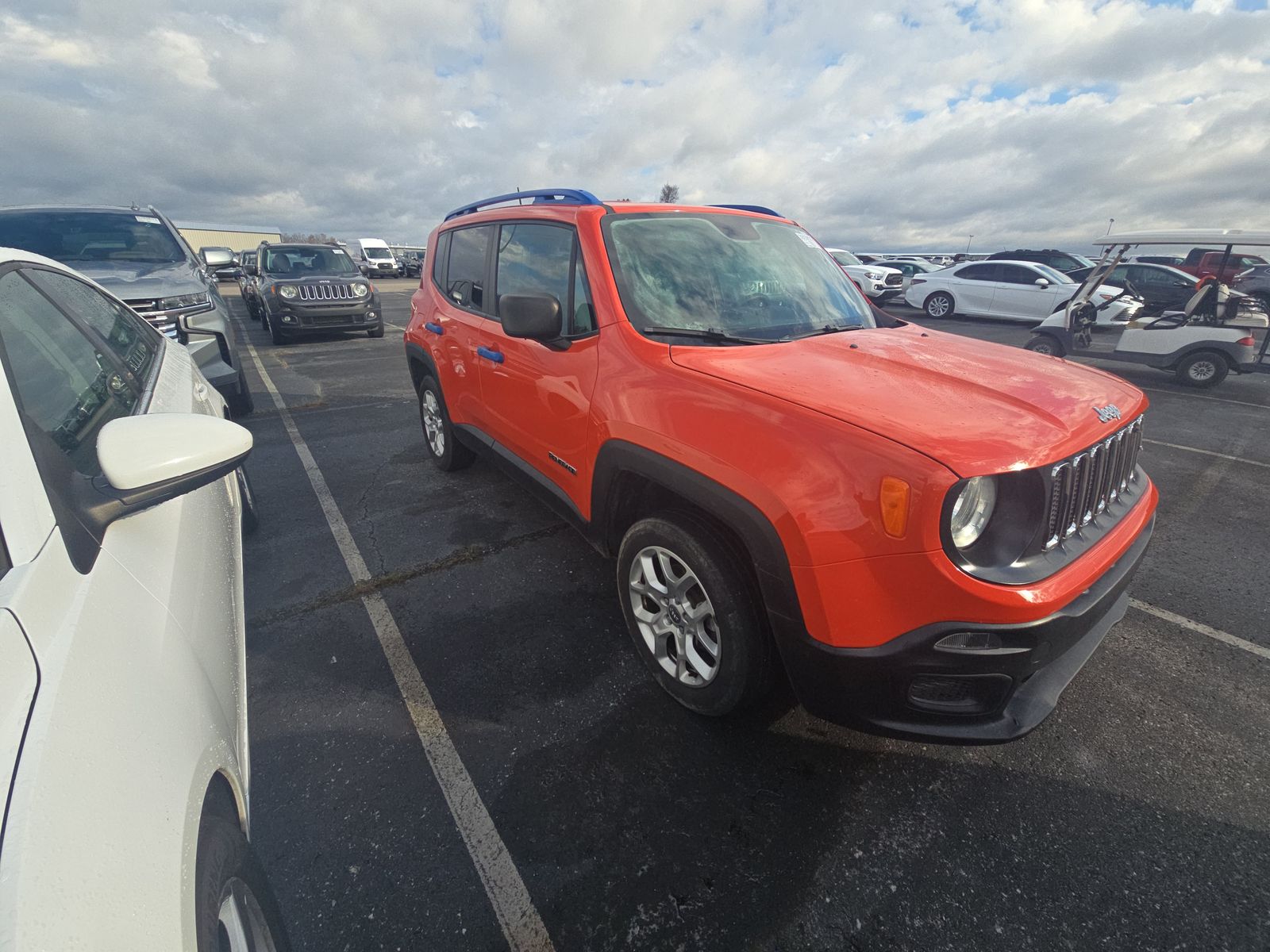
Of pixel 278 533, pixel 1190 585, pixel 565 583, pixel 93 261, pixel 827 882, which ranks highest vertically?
pixel 93 261

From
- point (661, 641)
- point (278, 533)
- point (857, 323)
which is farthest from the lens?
point (278, 533)

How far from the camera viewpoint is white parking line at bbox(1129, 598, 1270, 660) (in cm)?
270

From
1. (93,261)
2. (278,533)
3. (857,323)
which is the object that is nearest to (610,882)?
(857,323)

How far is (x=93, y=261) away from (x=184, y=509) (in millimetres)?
6359

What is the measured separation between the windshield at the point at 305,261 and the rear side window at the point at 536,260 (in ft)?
33.1

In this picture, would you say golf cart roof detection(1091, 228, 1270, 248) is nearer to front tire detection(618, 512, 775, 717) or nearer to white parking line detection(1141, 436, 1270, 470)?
white parking line detection(1141, 436, 1270, 470)

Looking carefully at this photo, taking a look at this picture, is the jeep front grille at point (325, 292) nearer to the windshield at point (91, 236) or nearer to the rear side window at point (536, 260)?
the windshield at point (91, 236)

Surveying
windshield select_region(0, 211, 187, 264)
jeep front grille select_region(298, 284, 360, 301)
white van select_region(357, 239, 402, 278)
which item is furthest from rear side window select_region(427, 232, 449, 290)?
white van select_region(357, 239, 402, 278)

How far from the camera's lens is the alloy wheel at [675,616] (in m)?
2.15

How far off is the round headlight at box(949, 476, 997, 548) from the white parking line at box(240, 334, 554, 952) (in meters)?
1.59

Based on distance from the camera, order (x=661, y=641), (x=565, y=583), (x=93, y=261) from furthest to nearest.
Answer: (x=93, y=261) < (x=565, y=583) < (x=661, y=641)

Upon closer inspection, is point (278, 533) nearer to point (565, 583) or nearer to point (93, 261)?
point (565, 583)

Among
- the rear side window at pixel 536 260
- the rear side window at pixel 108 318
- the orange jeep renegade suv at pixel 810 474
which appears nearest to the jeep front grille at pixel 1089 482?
the orange jeep renegade suv at pixel 810 474

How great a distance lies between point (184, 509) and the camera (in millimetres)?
1715
